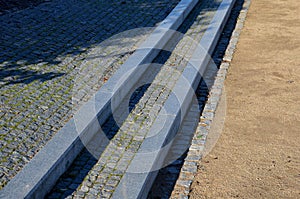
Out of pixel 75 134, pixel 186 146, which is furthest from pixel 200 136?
pixel 75 134

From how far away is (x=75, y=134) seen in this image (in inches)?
215

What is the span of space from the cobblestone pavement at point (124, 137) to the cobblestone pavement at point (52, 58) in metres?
0.53

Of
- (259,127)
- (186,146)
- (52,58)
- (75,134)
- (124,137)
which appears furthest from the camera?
(52,58)

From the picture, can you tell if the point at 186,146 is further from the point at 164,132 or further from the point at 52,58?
the point at 52,58

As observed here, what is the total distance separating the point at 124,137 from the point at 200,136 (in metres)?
1.10

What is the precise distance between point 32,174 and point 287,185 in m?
2.82

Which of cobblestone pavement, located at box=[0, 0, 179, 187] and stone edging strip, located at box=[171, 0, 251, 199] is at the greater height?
cobblestone pavement, located at box=[0, 0, 179, 187]

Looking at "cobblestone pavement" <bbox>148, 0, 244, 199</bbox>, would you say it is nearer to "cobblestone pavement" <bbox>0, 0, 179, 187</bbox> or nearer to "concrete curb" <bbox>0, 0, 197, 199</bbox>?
"concrete curb" <bbox>0, 0, 197, 199</bbox>

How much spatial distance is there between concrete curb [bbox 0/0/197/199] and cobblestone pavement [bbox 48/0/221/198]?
0.13 metres

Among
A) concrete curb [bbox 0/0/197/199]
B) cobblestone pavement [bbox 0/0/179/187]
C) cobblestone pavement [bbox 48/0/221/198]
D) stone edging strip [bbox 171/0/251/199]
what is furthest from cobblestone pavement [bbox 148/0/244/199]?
cobblestone pavement [bbox 0/0/179/187]

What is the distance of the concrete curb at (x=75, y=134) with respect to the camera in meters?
4.61

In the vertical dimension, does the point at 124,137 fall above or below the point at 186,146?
above

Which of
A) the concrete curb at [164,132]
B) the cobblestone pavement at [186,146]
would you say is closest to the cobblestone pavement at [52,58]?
the concrete curb at [164,132]

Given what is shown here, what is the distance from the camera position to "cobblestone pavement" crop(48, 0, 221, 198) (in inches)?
193
